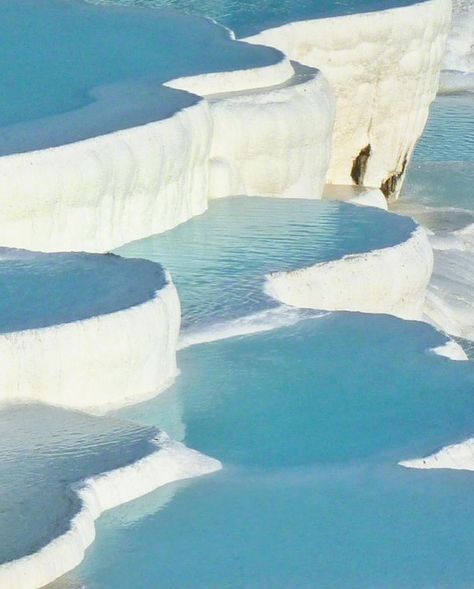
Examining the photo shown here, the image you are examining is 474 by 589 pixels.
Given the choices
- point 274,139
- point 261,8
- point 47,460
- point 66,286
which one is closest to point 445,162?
point 261,8

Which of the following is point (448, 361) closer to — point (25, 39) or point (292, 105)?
point (292, 105)

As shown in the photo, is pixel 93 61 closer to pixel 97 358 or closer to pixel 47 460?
pixel 97 358

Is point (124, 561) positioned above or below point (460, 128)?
above

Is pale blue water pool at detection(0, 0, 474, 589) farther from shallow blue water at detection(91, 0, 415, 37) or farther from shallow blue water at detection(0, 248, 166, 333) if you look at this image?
shallow blue water at detection(91, 0, 415, 37)

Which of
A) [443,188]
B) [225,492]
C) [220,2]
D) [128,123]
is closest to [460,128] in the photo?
[443,188]

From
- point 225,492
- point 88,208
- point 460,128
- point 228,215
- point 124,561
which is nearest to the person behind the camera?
point 124,561

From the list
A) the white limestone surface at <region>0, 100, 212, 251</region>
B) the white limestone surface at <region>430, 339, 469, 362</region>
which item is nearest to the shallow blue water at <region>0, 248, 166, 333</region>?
the white limestone surface at <region>0, 100, 212, 251</region>

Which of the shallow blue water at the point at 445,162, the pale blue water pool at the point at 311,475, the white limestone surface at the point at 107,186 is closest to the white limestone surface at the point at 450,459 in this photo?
Result: the pale blue water pool at the point at 311,475
